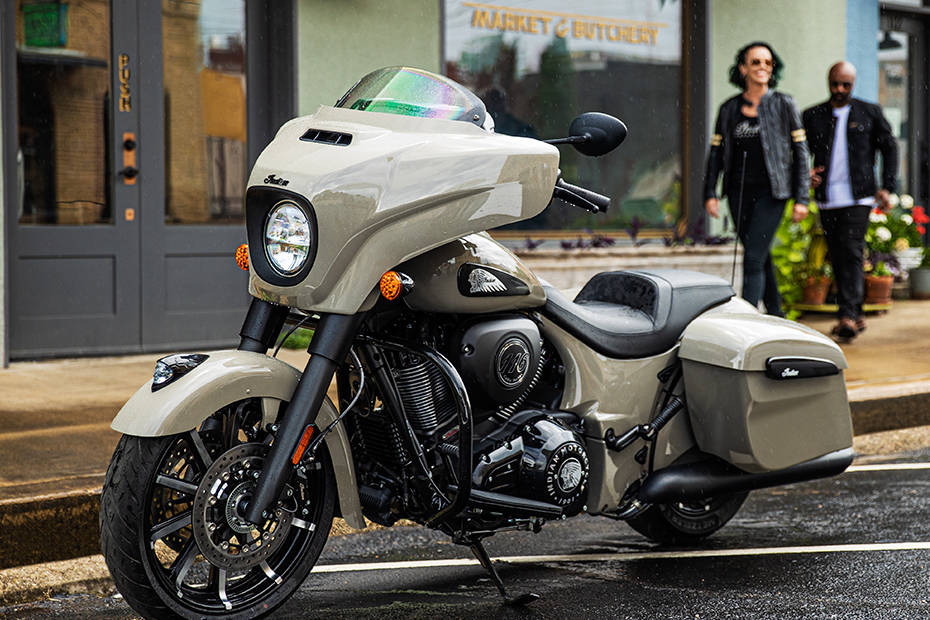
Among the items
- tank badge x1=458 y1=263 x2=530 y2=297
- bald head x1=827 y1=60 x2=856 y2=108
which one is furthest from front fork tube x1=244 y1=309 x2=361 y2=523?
bald head x1=827 y1=60 x2=856 y2=108

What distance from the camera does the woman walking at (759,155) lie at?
7754mm

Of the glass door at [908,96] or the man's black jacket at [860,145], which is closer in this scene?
the man's black jacket at [860,145]

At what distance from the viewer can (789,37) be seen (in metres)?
11.4

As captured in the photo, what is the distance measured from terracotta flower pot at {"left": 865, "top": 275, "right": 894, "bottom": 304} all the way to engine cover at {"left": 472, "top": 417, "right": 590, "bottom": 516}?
8031 millimetres

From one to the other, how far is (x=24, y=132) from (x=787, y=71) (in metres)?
6.88

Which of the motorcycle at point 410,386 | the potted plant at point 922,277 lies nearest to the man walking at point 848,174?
the potted plant at point 922,277

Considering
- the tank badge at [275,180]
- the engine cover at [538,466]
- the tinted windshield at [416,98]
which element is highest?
the tinted windshield at [416,98]

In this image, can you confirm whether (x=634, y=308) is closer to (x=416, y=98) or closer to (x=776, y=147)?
(x=416, y=98)

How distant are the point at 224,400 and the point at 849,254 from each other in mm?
6639

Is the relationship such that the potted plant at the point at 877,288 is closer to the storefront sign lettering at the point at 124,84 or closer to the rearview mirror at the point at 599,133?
the storefront sign lettering at the point at 124,84

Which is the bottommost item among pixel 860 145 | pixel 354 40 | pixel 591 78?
pixel 860 145

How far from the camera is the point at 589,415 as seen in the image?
4.09 m

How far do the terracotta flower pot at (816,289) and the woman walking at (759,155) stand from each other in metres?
3.02

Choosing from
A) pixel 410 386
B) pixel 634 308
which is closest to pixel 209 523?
pixel 410 386
